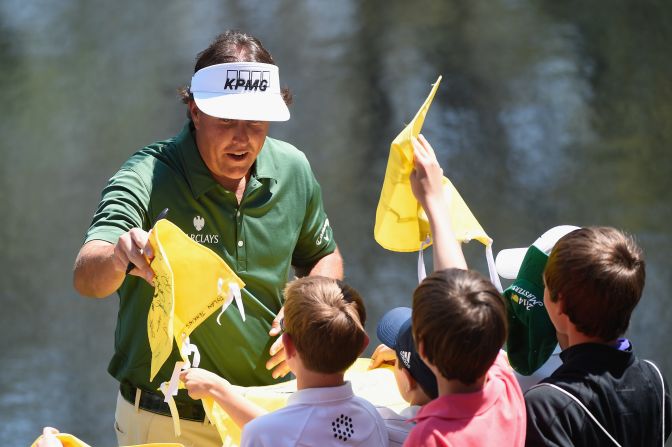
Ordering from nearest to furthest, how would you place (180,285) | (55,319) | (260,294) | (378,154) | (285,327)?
(285,327) → (180,285) → (260,294) → (55,319) → (378,154)

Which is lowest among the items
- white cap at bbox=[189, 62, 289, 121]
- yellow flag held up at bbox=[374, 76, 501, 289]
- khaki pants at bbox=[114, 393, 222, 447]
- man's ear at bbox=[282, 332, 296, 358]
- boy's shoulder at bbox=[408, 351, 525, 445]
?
khaki pants at bbox=[114, 393, 222, 447]

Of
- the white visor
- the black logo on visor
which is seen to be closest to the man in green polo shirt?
the black logo on visor

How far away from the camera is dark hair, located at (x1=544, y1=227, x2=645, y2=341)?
1.67 metres

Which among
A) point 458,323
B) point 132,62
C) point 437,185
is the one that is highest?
point 132,62

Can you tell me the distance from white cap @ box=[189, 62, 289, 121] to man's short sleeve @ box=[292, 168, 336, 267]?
0.93 feet

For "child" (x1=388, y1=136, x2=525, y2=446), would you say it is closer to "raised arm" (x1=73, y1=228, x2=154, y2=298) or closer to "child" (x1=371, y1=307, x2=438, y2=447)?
"child" (x1=371, y1=307, x2=438, y2=447)

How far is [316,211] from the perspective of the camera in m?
2.47

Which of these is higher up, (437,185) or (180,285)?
(437,185)

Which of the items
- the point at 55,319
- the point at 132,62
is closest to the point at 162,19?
the point at 132,62

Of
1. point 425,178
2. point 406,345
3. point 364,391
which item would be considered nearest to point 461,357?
point 406,345

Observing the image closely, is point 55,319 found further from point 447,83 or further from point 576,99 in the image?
point 576,99

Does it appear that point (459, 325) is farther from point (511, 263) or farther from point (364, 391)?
point (364, 391)

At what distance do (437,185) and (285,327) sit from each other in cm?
43

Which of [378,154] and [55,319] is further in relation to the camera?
[378,154]
